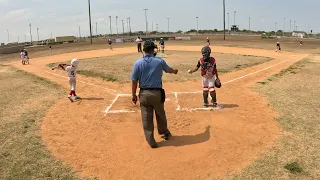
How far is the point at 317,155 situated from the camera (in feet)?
20.1

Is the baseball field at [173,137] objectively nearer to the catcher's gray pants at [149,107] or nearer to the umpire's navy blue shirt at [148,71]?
the catcher's gray pants at [149,107]

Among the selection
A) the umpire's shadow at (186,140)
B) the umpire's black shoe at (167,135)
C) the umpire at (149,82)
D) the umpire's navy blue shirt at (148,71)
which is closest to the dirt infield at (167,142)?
the umpire's shadow at (186,140)

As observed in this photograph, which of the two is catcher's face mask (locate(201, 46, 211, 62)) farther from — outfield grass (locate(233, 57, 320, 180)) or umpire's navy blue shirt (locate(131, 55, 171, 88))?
umpire's navy blue shirt (locate(131, 55, 171, 88))

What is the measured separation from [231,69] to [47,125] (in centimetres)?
1347

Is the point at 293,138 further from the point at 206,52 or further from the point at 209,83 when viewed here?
the point at 206,52

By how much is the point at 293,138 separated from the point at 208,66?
3.50 m

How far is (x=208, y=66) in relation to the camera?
9.44 metres

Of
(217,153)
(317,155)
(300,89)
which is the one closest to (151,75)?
(217,153)

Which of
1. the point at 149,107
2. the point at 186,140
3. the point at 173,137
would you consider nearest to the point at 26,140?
the point at 149,107

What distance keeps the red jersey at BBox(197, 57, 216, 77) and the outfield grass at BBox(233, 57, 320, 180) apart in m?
2.41

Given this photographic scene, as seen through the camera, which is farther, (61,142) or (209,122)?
(209,122)

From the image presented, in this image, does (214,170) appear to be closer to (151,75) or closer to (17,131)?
(151,75)

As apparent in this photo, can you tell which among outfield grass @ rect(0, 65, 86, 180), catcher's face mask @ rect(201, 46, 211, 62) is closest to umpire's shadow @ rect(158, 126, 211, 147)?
outfield grass @ rect(0, 65, 86, 180)

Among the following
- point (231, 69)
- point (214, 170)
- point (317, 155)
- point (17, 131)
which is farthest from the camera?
point (231, 69)
